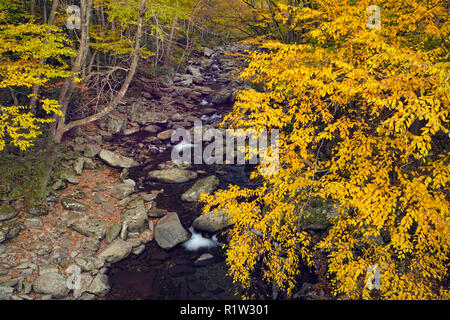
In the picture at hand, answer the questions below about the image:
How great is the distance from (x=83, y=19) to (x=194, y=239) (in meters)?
8.72

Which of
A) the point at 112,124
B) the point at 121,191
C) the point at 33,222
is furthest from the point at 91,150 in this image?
the point at 33,222

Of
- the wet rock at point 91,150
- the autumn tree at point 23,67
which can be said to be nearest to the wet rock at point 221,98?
the wet rock at point 91,150

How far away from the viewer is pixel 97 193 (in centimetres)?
1013

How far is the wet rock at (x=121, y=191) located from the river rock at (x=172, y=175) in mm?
1374

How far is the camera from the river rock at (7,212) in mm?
7773

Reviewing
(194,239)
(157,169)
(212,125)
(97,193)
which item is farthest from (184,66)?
(194,239)

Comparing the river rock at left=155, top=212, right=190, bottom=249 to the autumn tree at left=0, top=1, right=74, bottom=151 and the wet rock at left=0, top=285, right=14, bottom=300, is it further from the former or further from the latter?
the autumn tree at left=0, top=1, right=74, bottom=151

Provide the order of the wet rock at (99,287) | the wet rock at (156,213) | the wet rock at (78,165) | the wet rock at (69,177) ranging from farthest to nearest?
the wet rock at (78,165) → the wet rock at (69,177) → the wet rock at (156,213) → the wet rock at (99,287)

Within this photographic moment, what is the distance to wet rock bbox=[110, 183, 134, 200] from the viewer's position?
10297 mm

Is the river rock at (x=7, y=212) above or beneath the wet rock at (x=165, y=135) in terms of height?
beneath

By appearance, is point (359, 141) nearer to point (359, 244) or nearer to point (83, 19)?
point (359, 244)

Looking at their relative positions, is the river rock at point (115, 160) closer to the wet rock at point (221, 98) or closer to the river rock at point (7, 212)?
the river rock at point (7, 212)

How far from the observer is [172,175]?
1212cm
